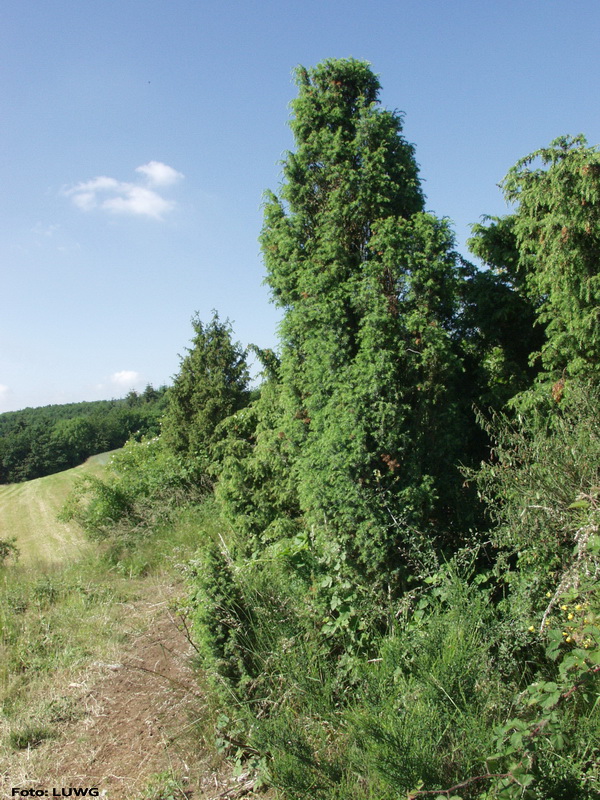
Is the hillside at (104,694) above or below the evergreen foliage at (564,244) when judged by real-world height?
below

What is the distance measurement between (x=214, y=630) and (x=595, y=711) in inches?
75.3

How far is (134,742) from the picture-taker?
316 centimetres

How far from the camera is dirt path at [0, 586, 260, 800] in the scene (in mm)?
2811

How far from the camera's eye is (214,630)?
2977 millimetres

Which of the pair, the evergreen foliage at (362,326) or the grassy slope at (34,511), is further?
the grassy slope at (34,511)

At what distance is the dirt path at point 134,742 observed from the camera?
9.22ft

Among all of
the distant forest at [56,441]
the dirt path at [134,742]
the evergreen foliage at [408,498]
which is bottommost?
the dirt path at [134,742]

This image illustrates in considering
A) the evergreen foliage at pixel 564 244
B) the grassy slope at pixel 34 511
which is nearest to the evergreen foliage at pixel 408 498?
the evergreen foliage at pixel 564 244

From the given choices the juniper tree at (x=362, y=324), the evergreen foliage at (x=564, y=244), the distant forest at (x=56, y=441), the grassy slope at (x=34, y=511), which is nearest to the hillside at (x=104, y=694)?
the juniper tree at (x=362, y=324)

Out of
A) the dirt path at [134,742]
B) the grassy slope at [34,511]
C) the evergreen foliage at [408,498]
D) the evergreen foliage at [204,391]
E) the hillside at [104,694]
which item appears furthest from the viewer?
the grassy slope at [34,511]

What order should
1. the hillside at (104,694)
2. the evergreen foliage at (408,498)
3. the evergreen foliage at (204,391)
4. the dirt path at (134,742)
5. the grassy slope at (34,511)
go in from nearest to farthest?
1. the evergreen foliage at (408,498)
2. the dirt path at (134,742)
3. the hillside at (104,694)
4. the evergreen foliage at (204,391)
5. the grassy slope at (34,511)

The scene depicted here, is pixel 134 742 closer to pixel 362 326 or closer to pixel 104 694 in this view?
pixel 104 694

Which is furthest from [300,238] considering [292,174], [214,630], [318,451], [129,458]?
[129,458]

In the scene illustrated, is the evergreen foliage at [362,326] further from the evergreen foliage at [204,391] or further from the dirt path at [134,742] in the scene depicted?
the evergreen foliage at [204,391]
